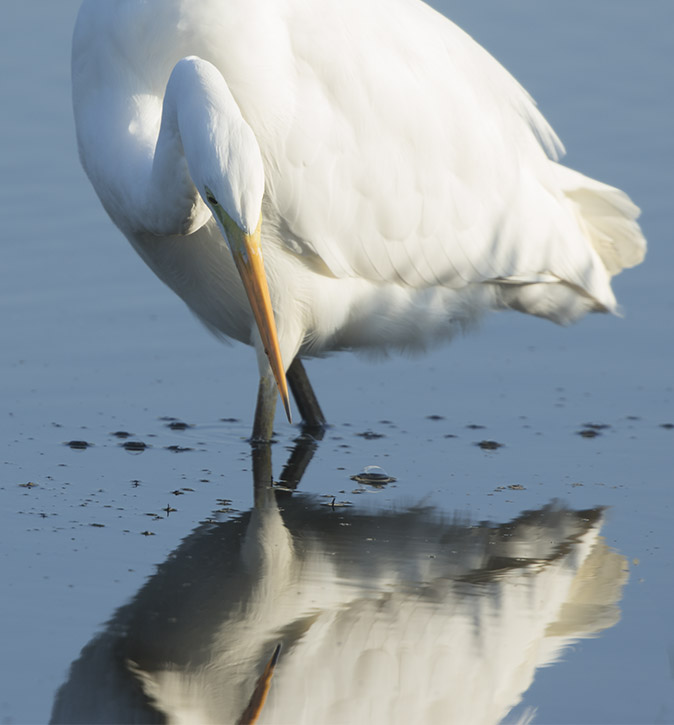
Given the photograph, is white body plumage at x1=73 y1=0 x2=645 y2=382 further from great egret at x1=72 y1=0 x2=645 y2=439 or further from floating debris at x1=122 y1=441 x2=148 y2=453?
floating debris at x1=122 y1=441 x2=148 y2=453

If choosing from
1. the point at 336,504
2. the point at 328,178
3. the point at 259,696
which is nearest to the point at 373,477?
the point at 336,504

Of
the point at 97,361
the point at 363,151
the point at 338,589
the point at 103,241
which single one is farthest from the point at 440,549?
the point at 103,241

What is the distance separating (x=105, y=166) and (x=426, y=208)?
1.58m

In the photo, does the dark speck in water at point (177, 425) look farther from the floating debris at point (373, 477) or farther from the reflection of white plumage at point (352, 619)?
the reflection of white plumage at point (352, 619)

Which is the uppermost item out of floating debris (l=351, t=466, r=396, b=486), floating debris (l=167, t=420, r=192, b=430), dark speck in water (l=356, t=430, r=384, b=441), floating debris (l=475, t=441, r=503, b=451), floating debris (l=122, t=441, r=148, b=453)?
floating debris (l=122, t=441, r=148, b=453)

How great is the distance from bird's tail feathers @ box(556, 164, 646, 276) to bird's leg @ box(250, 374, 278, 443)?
6.36 feet

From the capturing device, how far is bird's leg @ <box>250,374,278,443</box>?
689cm

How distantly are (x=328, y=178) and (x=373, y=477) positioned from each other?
4.32ft

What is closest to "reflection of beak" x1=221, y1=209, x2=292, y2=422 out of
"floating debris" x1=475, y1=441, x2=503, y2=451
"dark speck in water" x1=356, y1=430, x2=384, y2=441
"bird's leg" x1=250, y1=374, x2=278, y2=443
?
"bird's leg" x1=250, y1=374, x2=278, y2=443

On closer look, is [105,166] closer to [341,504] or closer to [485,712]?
[341,504]

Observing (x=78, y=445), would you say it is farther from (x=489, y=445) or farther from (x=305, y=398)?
(x=489, y=445)

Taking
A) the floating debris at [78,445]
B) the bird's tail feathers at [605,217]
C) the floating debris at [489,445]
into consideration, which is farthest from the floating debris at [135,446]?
the bird's tail feathers at [605,217]

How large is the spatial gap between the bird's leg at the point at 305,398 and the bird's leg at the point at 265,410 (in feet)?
1.17

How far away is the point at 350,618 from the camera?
5086 millimetres
